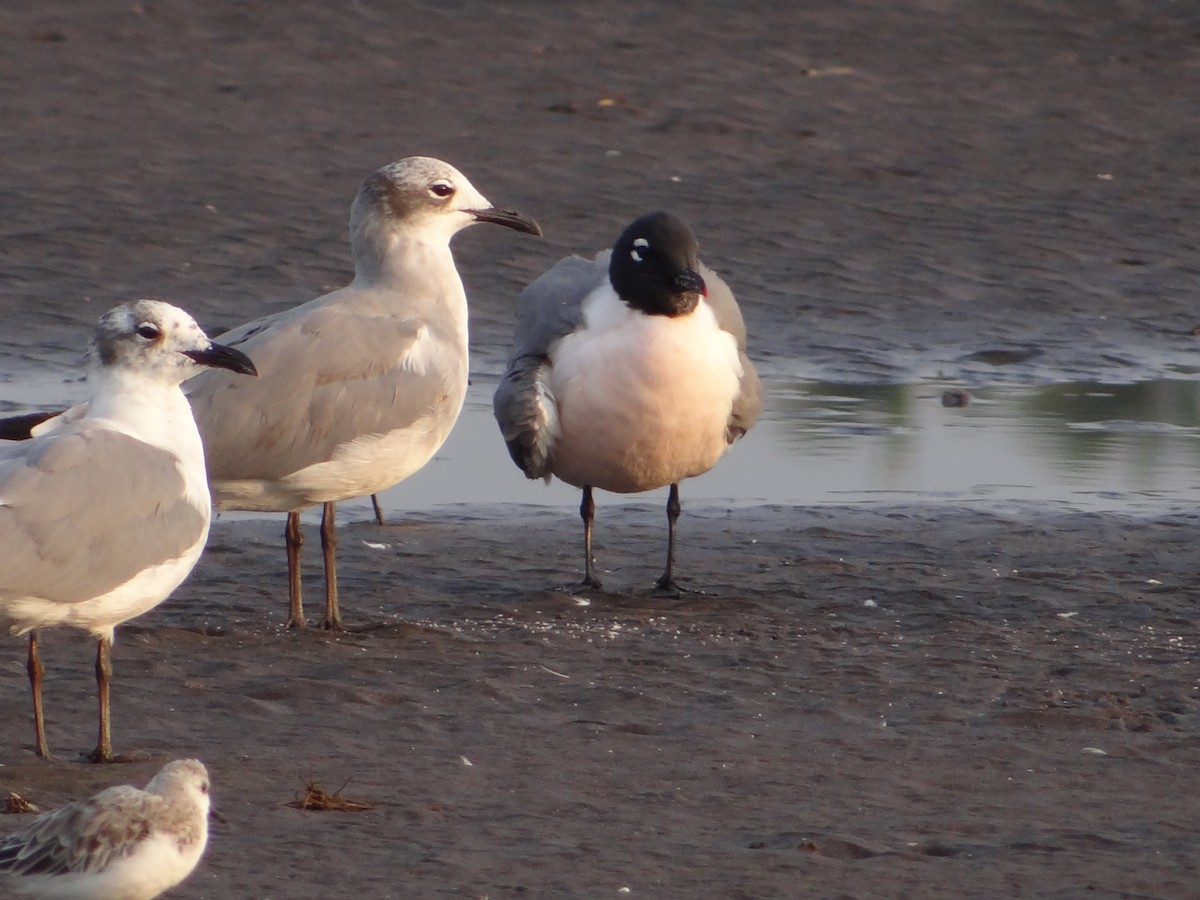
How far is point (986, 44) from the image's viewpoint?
19156 millimetres

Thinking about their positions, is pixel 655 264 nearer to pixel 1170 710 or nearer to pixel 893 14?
pixel 1170 710

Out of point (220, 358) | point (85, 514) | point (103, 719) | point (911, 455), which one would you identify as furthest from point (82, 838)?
point (911, 455)

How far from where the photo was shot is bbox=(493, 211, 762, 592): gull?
29.7 ft

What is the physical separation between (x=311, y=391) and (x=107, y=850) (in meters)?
3.50

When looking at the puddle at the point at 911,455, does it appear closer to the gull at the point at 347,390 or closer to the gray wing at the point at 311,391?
the gull at the point at 347,390

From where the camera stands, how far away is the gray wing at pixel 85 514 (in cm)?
643

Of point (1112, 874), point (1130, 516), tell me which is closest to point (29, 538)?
point (1112, 874)

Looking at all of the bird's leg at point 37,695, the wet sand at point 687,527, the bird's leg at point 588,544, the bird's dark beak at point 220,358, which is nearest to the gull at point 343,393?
the wet sand at point 687,527

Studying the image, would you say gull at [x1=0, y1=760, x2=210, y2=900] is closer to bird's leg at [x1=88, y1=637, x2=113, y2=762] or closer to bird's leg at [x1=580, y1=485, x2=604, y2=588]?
bird's leg at [x1=88, y1=637, x2=113, y2=762]

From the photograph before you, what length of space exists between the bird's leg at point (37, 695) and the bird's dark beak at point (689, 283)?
3.17 m

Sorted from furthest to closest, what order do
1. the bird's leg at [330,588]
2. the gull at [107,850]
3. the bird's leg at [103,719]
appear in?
the bird's leg at [330,588] < the bird's leg at [103,719] < the gull at [107,850]

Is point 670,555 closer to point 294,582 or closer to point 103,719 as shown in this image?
point 294,582

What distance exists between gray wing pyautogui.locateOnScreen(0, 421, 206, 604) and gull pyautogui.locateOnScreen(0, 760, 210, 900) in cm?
135

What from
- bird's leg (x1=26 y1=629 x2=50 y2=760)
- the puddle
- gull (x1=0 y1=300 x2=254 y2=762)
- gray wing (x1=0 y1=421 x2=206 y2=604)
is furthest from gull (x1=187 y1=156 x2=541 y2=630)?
the puddle
